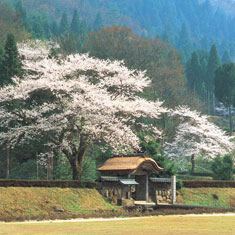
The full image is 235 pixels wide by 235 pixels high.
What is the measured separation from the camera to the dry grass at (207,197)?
36.7m

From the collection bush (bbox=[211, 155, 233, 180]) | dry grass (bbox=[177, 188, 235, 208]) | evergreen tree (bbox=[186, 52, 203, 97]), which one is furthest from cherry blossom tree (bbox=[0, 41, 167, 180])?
evergreen tree (bbox=[186, 52, 203, 97])

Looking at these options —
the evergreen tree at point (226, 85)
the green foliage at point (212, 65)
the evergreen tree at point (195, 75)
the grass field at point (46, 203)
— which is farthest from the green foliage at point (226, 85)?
the grass field at point (46, 203)

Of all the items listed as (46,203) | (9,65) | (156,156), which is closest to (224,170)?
(156,156)

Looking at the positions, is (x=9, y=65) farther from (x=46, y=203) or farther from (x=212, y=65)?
(x=212, y=65)

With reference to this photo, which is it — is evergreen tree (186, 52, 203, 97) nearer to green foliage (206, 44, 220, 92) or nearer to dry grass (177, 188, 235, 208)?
green foliage (206, 44, 220, 92)

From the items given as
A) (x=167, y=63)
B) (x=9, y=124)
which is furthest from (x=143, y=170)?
(x=167, y=63)

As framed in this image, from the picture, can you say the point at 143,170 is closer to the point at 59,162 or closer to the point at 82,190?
the point at 82,190

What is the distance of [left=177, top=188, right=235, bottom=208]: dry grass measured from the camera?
120 feet

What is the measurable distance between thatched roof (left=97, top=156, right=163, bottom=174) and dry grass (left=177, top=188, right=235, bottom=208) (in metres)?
3.31

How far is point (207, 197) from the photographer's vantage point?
37.6 metres

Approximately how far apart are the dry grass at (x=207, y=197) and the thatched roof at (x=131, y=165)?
10.9 feet

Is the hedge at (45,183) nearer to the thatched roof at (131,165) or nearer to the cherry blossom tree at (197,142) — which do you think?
the thatched roof at (131,165)

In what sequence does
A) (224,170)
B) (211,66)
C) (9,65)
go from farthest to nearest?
(211,66) → (224,170) → (9,65)

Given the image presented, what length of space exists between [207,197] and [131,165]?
23.6ft
